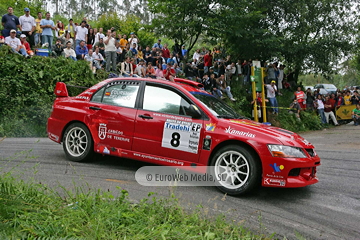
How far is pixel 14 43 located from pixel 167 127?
9747 mm

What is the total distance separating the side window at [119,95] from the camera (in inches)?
254

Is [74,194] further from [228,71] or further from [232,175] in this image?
[228,71]

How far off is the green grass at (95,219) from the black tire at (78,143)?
85.8 inches

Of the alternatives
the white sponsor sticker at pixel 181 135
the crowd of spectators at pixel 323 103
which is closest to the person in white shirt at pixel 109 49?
the crowd of spectators at pixel 323 103

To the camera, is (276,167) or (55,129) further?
(55,129)

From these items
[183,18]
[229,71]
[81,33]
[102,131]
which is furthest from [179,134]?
[229,71]

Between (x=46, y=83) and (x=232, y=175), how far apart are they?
31.8ft

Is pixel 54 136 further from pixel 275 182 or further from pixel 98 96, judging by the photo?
pixel 275 182

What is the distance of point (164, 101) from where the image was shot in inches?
241

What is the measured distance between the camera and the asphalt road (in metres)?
4.35

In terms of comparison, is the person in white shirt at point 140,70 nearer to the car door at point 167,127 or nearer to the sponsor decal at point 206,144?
the car door at point 167,127

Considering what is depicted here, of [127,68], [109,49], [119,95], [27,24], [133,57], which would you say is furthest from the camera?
[133,57]

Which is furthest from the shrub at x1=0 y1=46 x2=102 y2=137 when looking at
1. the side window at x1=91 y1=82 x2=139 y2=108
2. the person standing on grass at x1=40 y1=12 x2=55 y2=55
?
the side window at x1=91 y1=82 x2=139 y2=108

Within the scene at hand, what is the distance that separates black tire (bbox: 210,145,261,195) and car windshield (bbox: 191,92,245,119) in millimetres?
721
